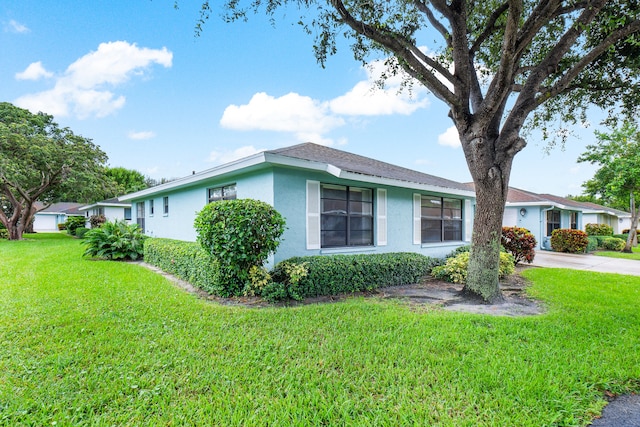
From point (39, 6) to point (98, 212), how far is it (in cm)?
2528

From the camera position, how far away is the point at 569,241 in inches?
629

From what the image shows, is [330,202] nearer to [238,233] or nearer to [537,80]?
[238,233]

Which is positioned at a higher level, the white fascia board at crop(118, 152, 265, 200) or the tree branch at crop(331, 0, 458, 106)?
the tree branch at crop(331, 0, 458, 106)

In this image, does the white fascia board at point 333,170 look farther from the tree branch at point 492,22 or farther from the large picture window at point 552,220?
the large picture window at point 552,220

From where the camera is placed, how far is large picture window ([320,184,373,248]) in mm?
7757

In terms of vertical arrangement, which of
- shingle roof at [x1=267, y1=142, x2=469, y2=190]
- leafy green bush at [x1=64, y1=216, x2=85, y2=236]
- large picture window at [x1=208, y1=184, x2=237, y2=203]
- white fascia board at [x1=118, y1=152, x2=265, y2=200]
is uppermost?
shingle roof at [x1=267, y1=142, x2=469, y2=190]

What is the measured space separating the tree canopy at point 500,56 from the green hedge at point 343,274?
171 centimetres

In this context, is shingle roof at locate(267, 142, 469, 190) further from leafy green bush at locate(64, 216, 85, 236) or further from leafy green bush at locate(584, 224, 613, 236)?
leafy green bush at locate(64, 216, 85, 236)

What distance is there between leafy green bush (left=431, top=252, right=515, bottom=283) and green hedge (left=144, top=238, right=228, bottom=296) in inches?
234

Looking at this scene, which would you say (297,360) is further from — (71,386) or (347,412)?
(71,386)

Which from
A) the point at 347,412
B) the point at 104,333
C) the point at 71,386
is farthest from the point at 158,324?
the point at 347,412

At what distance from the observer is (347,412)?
96.3 inches

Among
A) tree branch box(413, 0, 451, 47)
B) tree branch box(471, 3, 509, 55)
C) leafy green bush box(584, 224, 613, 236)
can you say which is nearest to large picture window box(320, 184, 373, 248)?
tree branch box(413, 0, 451, 47)

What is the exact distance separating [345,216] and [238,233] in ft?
11.4
